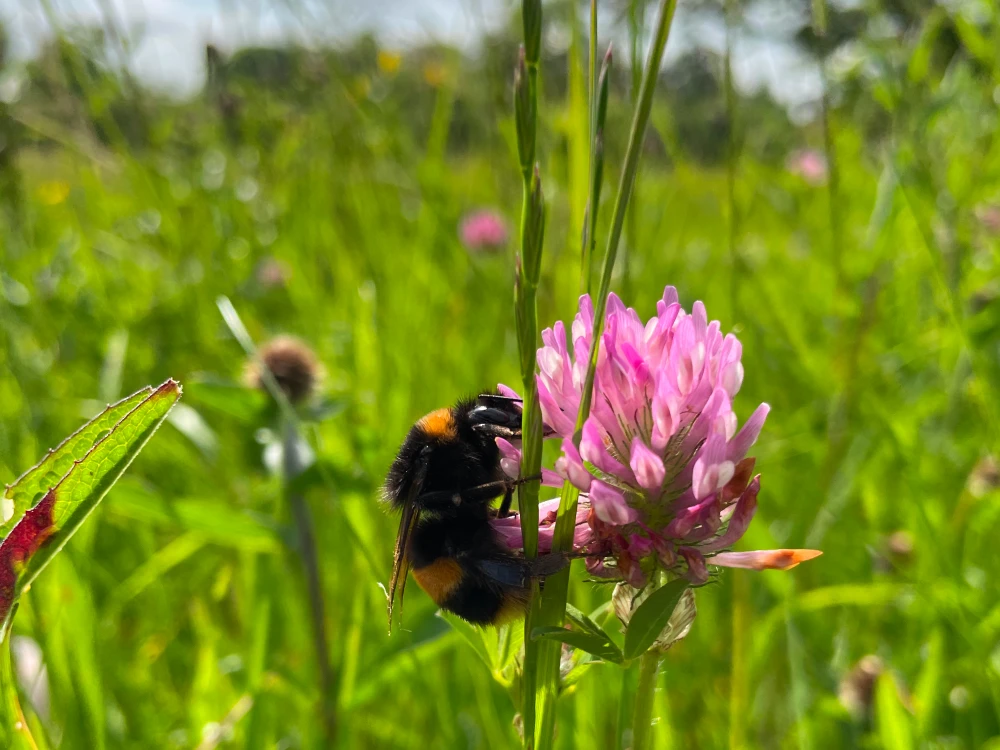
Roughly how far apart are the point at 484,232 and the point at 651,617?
327 centimetres

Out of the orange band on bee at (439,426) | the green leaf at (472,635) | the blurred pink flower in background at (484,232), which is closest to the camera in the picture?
the green leaf at (472,635)

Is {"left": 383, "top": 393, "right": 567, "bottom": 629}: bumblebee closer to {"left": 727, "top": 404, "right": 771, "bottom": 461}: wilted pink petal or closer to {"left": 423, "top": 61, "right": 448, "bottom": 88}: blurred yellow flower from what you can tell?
{"left": 727, "top": 404, "right": 771, "bottom": 461}: wilted pink petal

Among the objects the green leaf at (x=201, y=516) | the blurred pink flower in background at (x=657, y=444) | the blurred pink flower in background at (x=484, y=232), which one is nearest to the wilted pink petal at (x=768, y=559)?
the blurred pink flower in background at (x=657, y=444)

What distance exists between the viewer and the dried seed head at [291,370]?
1598mm

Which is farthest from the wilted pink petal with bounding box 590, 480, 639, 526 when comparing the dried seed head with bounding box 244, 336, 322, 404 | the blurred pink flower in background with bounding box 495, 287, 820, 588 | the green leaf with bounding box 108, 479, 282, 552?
the dried seed head with bounding box 244, 336, 322, 404

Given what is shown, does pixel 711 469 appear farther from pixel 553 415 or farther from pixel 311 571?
pixel 311 571

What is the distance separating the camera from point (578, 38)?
3.55 ft

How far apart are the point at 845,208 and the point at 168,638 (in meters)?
2.50

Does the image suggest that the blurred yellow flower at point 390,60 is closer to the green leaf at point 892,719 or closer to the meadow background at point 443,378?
the meadow background at point 443,378

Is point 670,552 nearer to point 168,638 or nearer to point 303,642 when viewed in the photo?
point 303,642

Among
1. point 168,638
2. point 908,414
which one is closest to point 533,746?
point 168,638

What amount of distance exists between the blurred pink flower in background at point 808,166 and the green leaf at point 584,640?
323cm

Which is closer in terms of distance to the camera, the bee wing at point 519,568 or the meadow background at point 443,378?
the bee wing at point 519,568

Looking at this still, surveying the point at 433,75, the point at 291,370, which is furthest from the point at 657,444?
the point at 433,75
